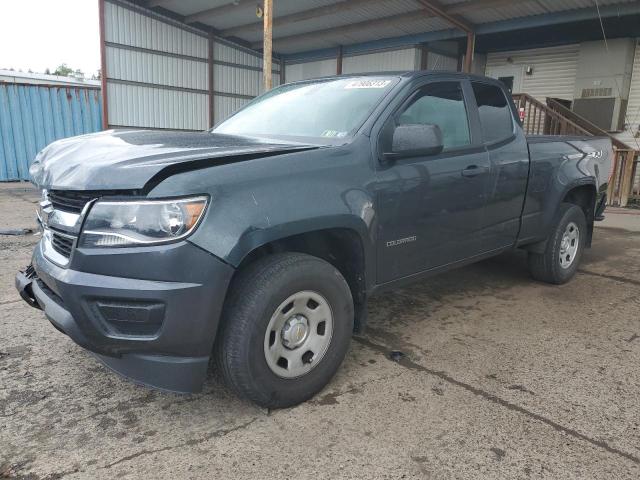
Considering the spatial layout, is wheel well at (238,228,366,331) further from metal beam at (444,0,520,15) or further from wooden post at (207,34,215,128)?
wooden post at (207,34,215,128)

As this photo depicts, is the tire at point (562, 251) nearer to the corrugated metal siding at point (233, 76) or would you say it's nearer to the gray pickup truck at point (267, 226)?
the gray pickup truck at point (267, 226)

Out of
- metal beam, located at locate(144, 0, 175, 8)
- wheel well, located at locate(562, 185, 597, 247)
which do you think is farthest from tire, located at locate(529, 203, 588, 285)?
metal beam, located at locate(144, 0, 175, 8)

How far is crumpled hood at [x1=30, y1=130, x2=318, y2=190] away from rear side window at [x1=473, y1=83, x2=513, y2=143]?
5.74 feet

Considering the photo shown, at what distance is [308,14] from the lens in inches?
630

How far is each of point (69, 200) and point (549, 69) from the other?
15.7 m

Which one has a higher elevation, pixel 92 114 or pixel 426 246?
pixel 92 114

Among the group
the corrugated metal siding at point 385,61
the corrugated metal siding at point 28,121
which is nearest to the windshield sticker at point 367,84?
the corrugated metal siding at point 28,121

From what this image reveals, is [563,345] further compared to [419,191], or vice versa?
[563,345]

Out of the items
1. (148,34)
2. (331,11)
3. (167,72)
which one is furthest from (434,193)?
(167,72)

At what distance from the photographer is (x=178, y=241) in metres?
2.13

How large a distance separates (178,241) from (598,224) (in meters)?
8.47

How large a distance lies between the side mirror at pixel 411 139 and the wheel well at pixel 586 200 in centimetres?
264

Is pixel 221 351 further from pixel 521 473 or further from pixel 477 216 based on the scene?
pixel 477 216

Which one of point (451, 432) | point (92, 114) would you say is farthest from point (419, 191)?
point (92, 114)
